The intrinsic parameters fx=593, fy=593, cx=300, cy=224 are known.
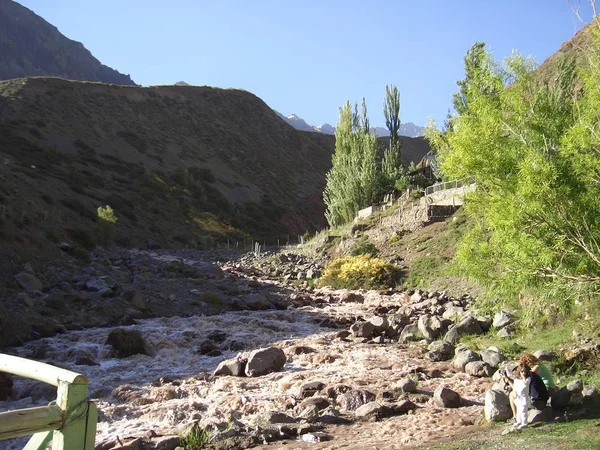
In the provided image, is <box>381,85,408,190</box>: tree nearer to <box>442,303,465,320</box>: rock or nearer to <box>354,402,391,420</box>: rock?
<box>442,303,465,320</box>: rock

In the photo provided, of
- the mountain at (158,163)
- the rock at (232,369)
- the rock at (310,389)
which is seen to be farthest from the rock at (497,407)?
the mountain at (158,163)

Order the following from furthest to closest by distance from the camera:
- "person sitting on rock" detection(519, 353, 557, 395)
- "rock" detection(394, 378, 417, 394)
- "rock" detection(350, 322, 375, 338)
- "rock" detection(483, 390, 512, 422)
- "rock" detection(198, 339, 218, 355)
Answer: "rock" detection(350, 322, 375, 338) → "rock" detection(198, 339, 218, 355) → "rock" detection(394, 378, 417, 394) → "person sitting on rock" detection(519, 353, 557, 395) → "rock" detection(483, 390, 512, 422)

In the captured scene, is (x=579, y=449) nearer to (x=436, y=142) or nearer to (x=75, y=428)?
(x=75, y=428)

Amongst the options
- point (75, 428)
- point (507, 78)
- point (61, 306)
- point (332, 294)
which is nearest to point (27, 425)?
point (75, 428)

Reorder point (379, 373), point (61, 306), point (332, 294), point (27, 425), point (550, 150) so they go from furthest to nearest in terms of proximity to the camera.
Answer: point (332, 294) < point (61, 306) < point (379, 373) < point (550, 150) < point (27, 425)

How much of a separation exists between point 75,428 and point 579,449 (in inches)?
208

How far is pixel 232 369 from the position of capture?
11.8 metres

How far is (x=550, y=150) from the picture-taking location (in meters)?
9.60

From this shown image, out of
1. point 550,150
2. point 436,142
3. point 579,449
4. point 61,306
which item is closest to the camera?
point 579,449

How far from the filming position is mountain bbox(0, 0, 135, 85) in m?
118

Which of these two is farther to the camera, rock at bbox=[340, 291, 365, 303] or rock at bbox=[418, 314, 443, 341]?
rock at bbox=[340, 291, 365, 303]

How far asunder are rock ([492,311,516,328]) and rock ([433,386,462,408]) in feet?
16.8

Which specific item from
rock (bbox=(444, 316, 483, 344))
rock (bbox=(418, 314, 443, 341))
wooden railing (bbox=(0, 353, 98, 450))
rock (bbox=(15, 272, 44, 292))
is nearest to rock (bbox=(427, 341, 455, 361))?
rock (bbox=(444, 316, 483, 344))

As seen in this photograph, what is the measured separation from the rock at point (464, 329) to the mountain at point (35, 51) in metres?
117
